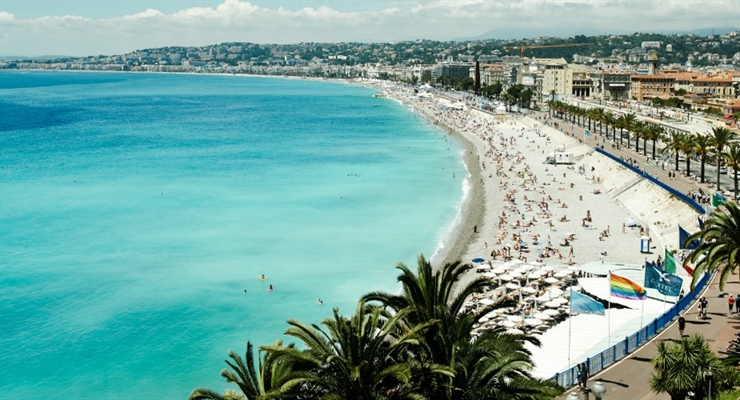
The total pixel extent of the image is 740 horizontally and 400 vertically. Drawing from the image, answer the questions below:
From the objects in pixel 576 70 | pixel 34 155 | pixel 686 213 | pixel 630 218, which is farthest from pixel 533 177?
pixel 576 70

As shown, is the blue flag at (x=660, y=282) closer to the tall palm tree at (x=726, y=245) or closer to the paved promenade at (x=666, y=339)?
the paved promenade at (x=666, y=339)

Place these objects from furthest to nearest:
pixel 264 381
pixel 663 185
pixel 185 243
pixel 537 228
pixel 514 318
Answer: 1. pixel 663 185
2. pixel 537 228
3. pixel 185 243
4. pixel 514 318
5. pixel 264 381

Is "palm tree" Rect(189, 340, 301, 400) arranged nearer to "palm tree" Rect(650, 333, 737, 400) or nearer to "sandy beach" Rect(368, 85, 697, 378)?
"palm tree" Rect(650, 333, 737, 400)

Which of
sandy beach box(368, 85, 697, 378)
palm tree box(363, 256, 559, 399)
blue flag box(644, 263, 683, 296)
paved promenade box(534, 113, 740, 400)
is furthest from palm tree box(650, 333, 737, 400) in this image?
blue flag box(644, 263, 683, 296)

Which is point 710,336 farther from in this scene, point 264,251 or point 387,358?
point 264,251

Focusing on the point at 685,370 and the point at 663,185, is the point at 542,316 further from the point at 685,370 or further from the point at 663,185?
the point at 663,185

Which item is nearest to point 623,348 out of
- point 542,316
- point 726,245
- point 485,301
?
point 726,245
